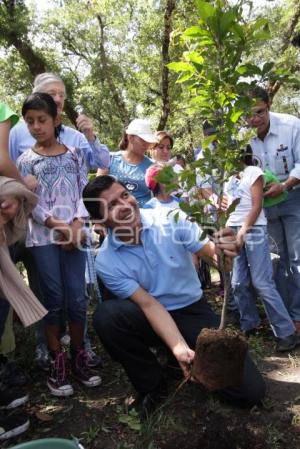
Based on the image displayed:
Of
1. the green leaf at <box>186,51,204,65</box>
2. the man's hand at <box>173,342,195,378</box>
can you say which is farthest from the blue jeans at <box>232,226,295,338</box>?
the green leaf at <box>186,51,204,65</box>

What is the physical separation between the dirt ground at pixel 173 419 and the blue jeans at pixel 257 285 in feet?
1.27

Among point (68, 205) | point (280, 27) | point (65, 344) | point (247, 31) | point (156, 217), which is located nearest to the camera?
point (247, 31)

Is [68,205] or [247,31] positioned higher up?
[247,31]

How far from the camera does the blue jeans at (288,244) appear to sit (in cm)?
358

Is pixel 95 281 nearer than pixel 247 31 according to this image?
No

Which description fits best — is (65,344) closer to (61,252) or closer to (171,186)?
(61,252)

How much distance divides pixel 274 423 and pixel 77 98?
1686 centimetres

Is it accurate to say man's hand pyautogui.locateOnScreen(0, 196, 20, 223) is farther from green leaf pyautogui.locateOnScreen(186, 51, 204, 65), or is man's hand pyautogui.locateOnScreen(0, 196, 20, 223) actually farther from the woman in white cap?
the woman in white cap

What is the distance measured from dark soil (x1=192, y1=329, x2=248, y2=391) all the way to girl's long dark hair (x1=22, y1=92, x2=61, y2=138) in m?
1.69

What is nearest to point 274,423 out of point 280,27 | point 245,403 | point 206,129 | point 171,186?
point 245,403

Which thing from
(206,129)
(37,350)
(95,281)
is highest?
(206,129)

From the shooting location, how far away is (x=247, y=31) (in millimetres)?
1759

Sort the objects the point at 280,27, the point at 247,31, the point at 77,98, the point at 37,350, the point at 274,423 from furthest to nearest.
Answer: the point at 77,98
the point at 280,27
the point at 37,350
the point at 274,423
the point at 247,31

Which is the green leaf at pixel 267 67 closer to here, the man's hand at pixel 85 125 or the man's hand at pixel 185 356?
the man's hand at pixel 185 356
